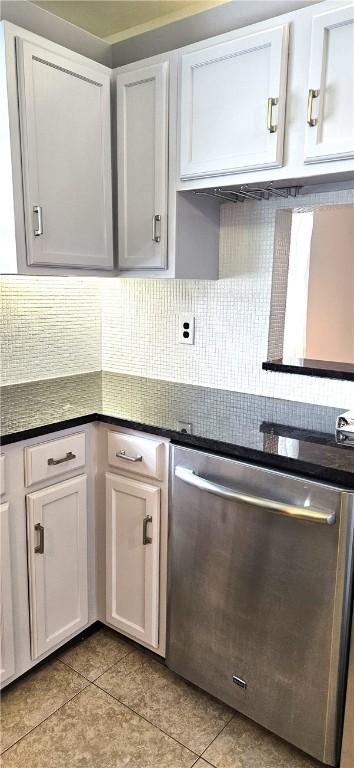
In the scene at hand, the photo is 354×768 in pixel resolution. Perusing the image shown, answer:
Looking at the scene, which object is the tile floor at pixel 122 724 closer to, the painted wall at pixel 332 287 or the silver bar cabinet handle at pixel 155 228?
the painted wall at pixel 332 287

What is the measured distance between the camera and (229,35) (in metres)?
1.55

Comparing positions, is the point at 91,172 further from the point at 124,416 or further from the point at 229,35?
the point at 124,416

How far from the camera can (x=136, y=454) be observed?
1698 mm

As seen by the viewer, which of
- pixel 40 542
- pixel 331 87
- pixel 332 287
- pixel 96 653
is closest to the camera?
pixel 331 87

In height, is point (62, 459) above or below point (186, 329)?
below

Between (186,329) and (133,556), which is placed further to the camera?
(186,329)

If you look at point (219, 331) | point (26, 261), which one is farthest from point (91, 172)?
point (219, 331)

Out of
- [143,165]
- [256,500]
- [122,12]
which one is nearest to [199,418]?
[256,500]

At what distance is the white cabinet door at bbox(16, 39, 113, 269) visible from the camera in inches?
63.2

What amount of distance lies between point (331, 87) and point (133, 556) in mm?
1558

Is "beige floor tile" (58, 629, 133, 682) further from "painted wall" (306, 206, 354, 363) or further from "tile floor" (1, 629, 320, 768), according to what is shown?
"painted wall" (306, 206, 354, 363)

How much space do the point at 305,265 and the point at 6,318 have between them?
1.13 meters

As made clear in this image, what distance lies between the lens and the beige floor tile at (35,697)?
158 centimetres

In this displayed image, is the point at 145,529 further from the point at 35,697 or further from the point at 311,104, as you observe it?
the point at 311,104
